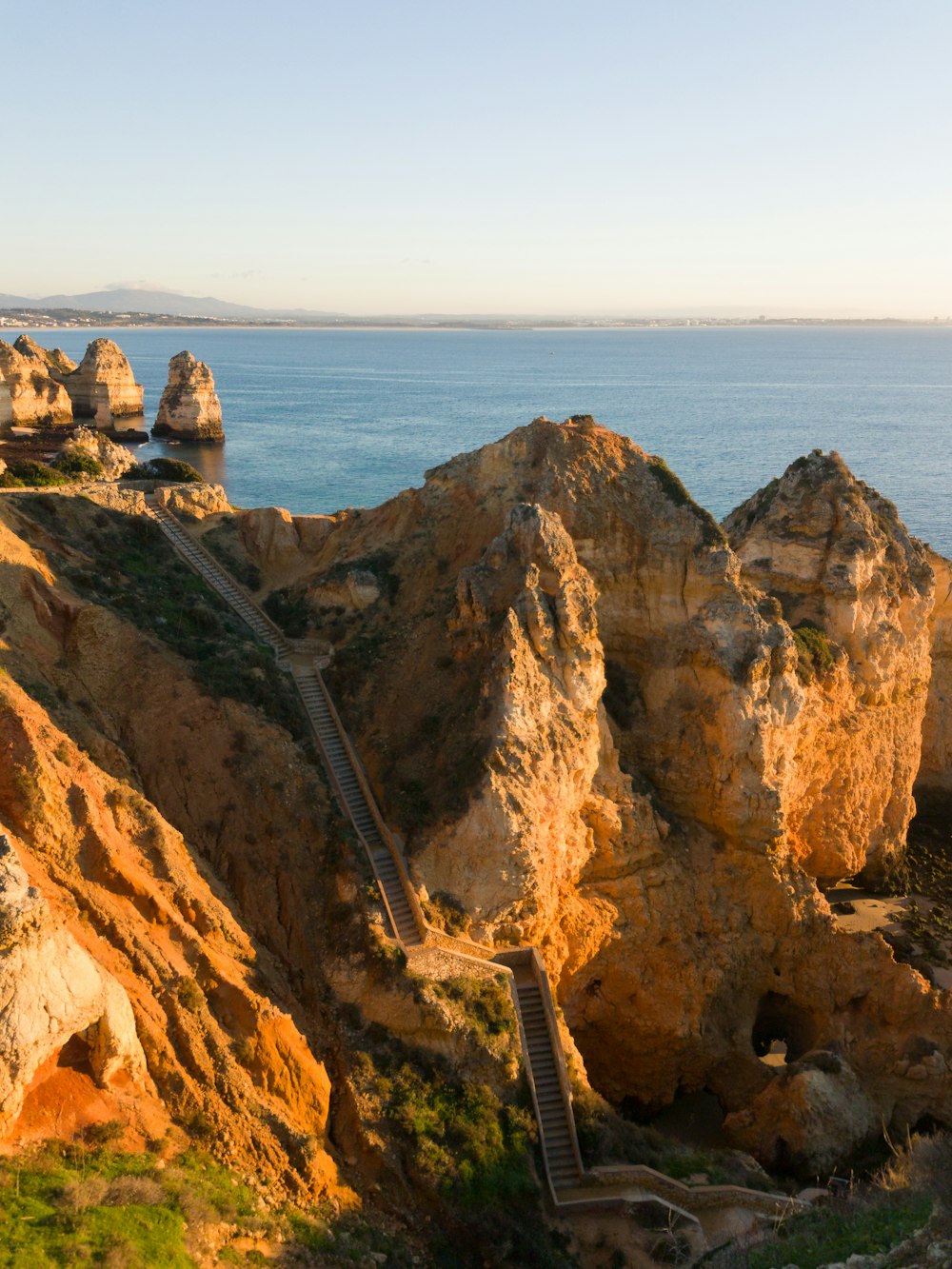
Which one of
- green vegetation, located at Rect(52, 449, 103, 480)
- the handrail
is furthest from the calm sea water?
the handrail

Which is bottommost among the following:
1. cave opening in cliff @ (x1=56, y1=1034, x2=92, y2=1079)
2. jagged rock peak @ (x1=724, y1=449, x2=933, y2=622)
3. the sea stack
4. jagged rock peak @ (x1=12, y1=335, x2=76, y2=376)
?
cave opening in cliff @ (x1=56, y1=1034, x2=92, y2=1079)

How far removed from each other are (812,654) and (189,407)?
9822 centimetres

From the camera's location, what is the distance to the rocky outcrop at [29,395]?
117m

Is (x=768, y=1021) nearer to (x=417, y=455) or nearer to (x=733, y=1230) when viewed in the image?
(x=733, y=1230)

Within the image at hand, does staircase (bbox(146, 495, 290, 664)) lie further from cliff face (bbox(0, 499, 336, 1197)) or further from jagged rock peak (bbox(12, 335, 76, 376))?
jagged rock peak (bbox(12, 335, 76, 376))

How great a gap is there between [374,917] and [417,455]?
8843 cm

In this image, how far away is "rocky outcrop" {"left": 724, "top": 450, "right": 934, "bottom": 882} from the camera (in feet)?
127

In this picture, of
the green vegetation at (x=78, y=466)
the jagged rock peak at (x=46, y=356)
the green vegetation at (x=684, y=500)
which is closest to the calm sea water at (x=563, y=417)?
the jagged rock peak at (x=46, y=356)

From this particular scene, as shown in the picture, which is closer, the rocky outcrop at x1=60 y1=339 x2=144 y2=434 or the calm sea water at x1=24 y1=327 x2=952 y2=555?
the calm sea water at x1=24 y1=327 x2=952 y2=555

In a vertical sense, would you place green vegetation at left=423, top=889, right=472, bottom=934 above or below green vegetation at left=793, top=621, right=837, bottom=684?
below

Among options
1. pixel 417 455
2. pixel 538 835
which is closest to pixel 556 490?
pixel 538 835

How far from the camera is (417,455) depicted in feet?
366

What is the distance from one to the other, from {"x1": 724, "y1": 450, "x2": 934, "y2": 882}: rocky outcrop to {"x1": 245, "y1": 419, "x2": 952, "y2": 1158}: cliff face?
12 cm

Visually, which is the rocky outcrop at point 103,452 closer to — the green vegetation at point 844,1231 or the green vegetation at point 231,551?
the green vegetation at point 231,551
